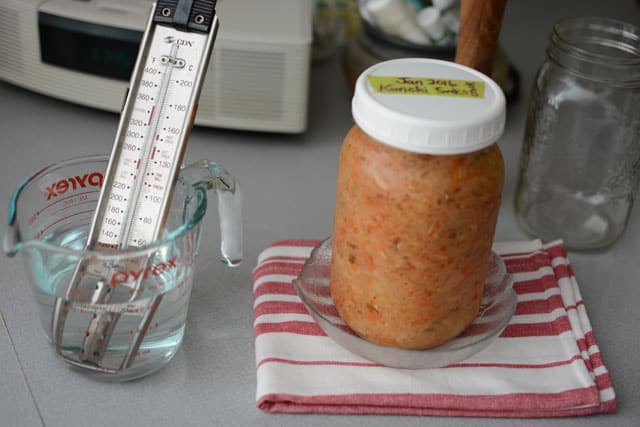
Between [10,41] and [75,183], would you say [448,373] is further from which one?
[10,41]

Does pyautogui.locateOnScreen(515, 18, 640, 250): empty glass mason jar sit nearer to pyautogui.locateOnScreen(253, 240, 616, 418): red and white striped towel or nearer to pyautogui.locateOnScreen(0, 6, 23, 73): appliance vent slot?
pyautogui.locateOnScreen(253, 240, 616, 418): red and white striped towel

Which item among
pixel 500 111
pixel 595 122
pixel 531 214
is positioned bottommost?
pixel 531 214

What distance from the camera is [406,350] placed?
2.07 ft

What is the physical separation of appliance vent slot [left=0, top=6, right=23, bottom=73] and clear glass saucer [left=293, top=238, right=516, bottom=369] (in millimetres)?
483

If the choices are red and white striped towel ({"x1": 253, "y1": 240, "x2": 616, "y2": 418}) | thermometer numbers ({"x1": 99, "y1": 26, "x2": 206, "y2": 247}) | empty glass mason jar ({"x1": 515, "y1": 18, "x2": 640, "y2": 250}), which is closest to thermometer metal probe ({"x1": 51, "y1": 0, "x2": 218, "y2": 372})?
thermometer numbers ({"x1": 99, "y1": 26, "x2": 206, "y2": 247})

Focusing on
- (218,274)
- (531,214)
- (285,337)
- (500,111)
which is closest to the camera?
(500,111)

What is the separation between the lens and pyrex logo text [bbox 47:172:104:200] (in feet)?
2.15

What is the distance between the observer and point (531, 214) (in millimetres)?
889

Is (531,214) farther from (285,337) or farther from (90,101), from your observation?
(90,101)

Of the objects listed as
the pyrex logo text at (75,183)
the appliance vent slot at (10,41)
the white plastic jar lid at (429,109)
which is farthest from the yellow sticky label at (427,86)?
the appliance vent slot at (10,41)

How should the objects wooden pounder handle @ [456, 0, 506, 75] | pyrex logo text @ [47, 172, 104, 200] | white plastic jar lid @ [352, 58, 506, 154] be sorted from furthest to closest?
wooden pounder handle @ [456, 0, 506, 75] → pyrex logo text @ [47, 172, 104, 200] → white plastic jar lid @ [352, 58, 506, 154]

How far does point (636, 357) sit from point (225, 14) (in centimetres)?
58

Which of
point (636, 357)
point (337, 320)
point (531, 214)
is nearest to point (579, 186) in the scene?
point (531, 214)

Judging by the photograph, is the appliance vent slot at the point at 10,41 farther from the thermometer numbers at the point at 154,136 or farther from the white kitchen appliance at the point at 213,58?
the thermometer numbers at the point at 154,136
